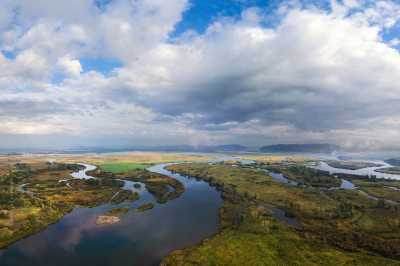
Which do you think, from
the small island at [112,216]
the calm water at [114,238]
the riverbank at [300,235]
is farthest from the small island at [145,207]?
the riverbank at [300,235]

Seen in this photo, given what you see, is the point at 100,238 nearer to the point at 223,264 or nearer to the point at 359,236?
the point at 223,264

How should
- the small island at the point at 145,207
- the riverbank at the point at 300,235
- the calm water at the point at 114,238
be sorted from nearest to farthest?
the riverbank at the point at 300,235
the calm water at the point at 114,238
the small island at the point at 145,207

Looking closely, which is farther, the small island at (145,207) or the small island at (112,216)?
the small island at (145,207)

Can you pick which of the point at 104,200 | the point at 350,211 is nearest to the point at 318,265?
the point at 350,211

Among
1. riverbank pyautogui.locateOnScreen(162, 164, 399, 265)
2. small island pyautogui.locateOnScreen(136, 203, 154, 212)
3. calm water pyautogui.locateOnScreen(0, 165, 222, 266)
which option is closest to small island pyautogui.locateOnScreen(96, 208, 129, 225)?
calm water pyautogui.locateOnScreen(0, 165, 222, 266)

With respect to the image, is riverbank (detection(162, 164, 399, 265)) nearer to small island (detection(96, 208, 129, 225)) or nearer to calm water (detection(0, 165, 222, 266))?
Result: calm water (detection(0, 165, 222, 266))

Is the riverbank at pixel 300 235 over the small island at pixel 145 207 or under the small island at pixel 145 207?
under

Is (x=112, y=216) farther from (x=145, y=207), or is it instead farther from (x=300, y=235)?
(x=300, y=235)

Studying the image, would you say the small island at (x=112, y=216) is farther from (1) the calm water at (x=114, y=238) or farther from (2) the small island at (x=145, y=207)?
(2) the small island at (x=145, y=207)
